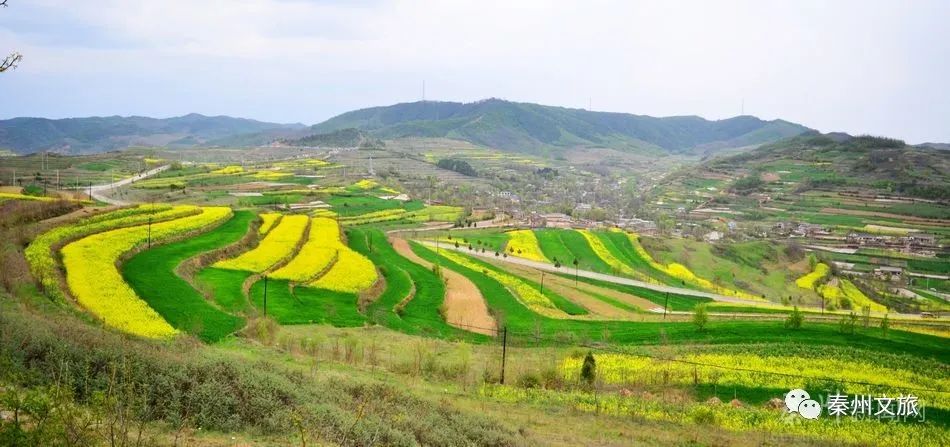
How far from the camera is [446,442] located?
568 inches

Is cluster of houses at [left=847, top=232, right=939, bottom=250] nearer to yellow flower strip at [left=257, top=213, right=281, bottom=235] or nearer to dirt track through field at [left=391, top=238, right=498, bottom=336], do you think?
dirt track through field at [left=391, top=238, right=498, bottom=336]

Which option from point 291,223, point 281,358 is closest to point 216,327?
point 281,358

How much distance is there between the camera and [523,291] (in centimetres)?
4728

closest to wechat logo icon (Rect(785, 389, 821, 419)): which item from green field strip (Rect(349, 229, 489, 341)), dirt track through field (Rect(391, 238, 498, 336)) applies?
green field strip (Rect(349, 229, 489, 341))

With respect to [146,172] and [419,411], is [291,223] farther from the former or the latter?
[146,172]

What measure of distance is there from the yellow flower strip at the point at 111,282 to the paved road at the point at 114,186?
30.4 m

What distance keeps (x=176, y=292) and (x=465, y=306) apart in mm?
17616

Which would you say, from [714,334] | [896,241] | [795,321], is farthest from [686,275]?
[896,241]

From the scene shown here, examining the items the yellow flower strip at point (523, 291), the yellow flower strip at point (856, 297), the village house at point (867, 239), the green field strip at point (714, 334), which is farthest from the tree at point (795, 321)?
the village house at point (867, 239)

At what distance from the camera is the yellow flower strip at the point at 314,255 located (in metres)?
38.4

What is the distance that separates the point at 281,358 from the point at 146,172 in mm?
102123

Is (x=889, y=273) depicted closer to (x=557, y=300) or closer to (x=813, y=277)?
(x=813, y=277)

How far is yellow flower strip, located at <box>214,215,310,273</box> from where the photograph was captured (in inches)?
1515

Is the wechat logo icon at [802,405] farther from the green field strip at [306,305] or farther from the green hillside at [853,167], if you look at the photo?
the green hillside at [853,167]
